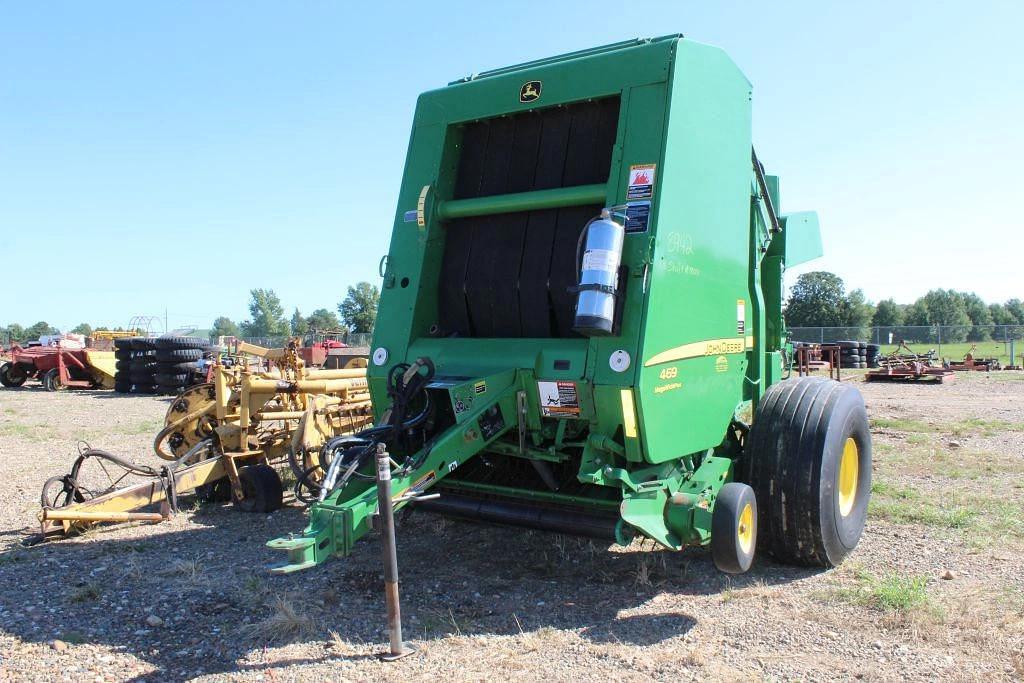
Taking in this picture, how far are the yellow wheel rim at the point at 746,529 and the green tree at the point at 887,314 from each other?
71711 mm

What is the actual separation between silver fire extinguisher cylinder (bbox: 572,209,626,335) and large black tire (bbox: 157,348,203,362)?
56.2 ft

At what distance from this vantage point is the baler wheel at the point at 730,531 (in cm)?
429

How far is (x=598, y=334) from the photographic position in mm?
4352

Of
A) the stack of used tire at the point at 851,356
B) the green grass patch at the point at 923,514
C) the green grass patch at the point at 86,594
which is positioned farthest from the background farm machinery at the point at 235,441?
the stack of used tire at the point at 851,356

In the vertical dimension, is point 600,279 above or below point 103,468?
above

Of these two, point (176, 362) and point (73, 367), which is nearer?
→ point (176, 362)

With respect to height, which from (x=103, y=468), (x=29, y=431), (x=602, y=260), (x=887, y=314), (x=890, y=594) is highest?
(x=887, y=314)

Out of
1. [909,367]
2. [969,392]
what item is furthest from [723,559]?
[909,367]

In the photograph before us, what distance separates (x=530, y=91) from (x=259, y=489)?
4040 millimetres

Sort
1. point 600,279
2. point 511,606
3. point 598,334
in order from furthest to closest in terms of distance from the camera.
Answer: point 511,606 < point 598,334 < point 600,279

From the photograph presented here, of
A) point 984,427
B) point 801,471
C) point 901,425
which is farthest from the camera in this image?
point 901,425

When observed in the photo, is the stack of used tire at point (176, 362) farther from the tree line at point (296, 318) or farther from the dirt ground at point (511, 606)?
the tree line at point (296, 318)

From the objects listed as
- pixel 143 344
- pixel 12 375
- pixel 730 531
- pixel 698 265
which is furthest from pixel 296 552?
pixel 12 375

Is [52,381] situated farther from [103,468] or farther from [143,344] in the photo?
[103,468]
